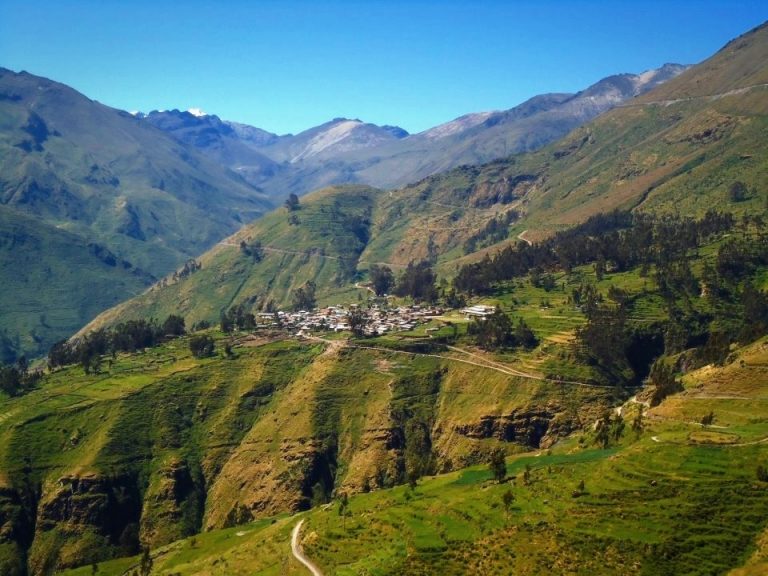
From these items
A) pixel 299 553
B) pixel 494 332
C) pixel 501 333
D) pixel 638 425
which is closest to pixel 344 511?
pixel 299 553

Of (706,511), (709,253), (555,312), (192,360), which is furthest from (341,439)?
(709,253)

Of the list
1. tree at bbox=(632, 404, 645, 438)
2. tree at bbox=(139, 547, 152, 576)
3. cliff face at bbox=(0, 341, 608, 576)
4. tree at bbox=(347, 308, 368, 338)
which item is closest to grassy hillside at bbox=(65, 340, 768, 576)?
tree at bbox=(632, 404, 645, 438)

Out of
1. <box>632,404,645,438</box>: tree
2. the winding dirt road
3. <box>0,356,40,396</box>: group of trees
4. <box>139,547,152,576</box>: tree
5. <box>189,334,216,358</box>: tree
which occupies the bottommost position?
<box>139,547,152,576</box>: tree

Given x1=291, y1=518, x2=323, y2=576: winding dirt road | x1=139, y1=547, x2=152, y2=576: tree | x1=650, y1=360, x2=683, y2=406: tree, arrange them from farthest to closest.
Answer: x1=650, y1=360, x2=683, y2=406: tree, x1=139, y1=547, x2=152, y2=576: tree, x1=291, y1=518, x2=323, y2=576: winding dirt road

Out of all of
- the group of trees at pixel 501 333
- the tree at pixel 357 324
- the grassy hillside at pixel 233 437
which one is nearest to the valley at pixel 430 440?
the grassy hillside at pixel 233 437

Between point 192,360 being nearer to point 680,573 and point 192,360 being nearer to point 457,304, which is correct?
point 457,304

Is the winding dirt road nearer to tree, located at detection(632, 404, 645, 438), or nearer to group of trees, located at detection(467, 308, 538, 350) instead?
tree, located at detection(632, 404, 645, 438)
